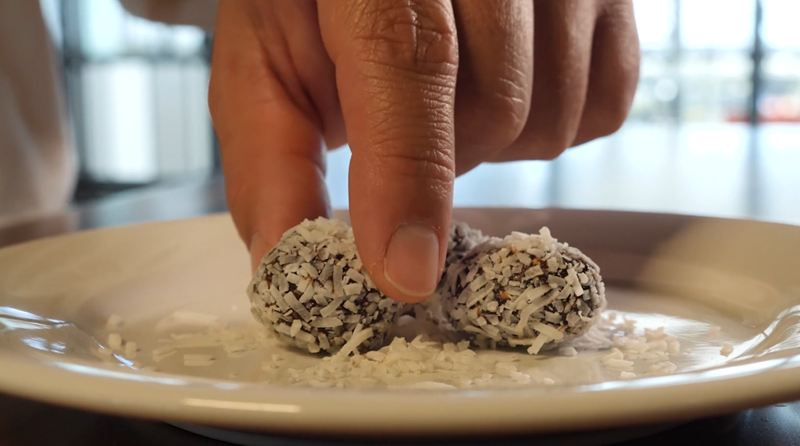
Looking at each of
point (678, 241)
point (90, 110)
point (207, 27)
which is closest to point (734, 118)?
point (90, 110)

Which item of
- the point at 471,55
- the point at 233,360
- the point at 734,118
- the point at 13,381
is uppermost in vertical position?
the point at 471,55

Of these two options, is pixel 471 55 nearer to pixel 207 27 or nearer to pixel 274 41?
pixel 274 41

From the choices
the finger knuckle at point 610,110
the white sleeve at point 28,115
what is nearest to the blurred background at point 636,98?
the white sleeve at point 28,115

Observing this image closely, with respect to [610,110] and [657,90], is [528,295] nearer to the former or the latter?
[610,110]

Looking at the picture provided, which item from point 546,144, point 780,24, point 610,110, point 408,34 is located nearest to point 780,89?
point 780,24

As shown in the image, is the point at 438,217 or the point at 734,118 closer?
the point at 438,217

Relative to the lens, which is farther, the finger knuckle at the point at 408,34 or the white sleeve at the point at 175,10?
the white sleeve at the point at 175,10

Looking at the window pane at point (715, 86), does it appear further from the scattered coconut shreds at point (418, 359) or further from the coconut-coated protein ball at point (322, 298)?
the coconut-coated protein ball at point (322, 298)
